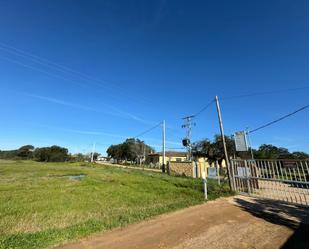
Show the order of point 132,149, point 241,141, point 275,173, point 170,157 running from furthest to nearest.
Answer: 1. point 132,149
2. point 170,157
3. point 241,141
4. point 275,173

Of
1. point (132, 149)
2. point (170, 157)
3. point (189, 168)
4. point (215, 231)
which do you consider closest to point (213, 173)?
point (189, 168)

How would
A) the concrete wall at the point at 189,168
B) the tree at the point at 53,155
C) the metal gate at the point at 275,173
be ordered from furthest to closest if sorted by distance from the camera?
the tree at the point at 53,155, the concrete wall at the point at 189,168, the metal gate at the point at 275,173

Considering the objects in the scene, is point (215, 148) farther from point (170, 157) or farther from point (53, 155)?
point (53, 155)

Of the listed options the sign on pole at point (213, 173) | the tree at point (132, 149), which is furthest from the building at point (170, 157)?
the sign on pole at point (213, 173)

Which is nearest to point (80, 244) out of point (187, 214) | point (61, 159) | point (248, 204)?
point (187, 214)

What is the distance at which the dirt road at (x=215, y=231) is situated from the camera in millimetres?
4188

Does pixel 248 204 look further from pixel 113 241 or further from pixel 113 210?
pixel 113 241

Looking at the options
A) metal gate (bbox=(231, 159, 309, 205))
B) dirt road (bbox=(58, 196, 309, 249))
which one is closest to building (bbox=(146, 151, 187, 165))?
metal gate (bbox=(231, 159, 309, 205))

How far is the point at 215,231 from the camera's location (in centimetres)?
495

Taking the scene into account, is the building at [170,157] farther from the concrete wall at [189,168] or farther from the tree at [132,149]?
the concrete wall at [189,168]

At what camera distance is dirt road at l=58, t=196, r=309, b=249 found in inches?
165

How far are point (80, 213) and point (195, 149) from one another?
37.2 metres

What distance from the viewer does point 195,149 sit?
42.0 meters

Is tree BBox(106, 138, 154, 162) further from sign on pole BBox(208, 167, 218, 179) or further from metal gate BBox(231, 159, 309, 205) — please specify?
metal gate BBox(231, 159, 309, 205)
